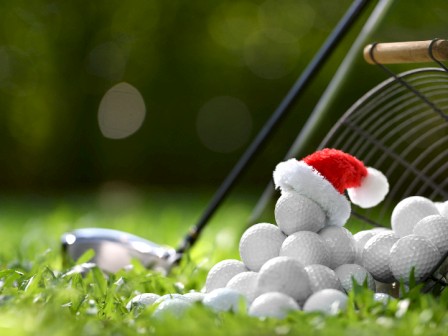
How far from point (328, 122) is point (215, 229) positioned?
191 cm

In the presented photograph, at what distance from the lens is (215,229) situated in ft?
9.04

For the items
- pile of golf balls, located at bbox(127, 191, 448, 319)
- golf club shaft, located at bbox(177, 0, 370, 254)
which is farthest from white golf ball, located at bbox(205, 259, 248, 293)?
golf club shaft, located at bbox(177, 0, 370, 254)

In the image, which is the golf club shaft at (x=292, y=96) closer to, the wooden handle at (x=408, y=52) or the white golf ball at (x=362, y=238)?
the wooden handle at (x=408, y=52)

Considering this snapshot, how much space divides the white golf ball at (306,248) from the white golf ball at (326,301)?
0.39 feet

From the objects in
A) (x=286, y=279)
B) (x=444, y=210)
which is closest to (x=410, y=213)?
(x=444, y=210)

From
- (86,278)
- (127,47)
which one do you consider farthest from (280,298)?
(127,47)

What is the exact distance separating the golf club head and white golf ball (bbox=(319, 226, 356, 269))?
599 millimetres

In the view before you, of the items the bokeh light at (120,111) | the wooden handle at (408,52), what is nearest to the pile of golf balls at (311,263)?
the wooden handle at (408,52)

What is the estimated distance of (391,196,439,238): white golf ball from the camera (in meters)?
1.38

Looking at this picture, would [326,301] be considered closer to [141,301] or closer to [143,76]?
[141,301]

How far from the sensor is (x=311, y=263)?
48.6 inches

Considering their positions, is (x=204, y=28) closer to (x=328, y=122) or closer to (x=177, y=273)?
(x=328, y=122)

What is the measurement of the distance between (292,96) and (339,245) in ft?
1.64

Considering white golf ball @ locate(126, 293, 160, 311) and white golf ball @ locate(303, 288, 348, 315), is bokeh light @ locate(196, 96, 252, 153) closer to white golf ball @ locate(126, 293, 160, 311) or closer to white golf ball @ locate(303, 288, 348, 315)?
white golf ball @ locate(126, 293, 160, 311)
